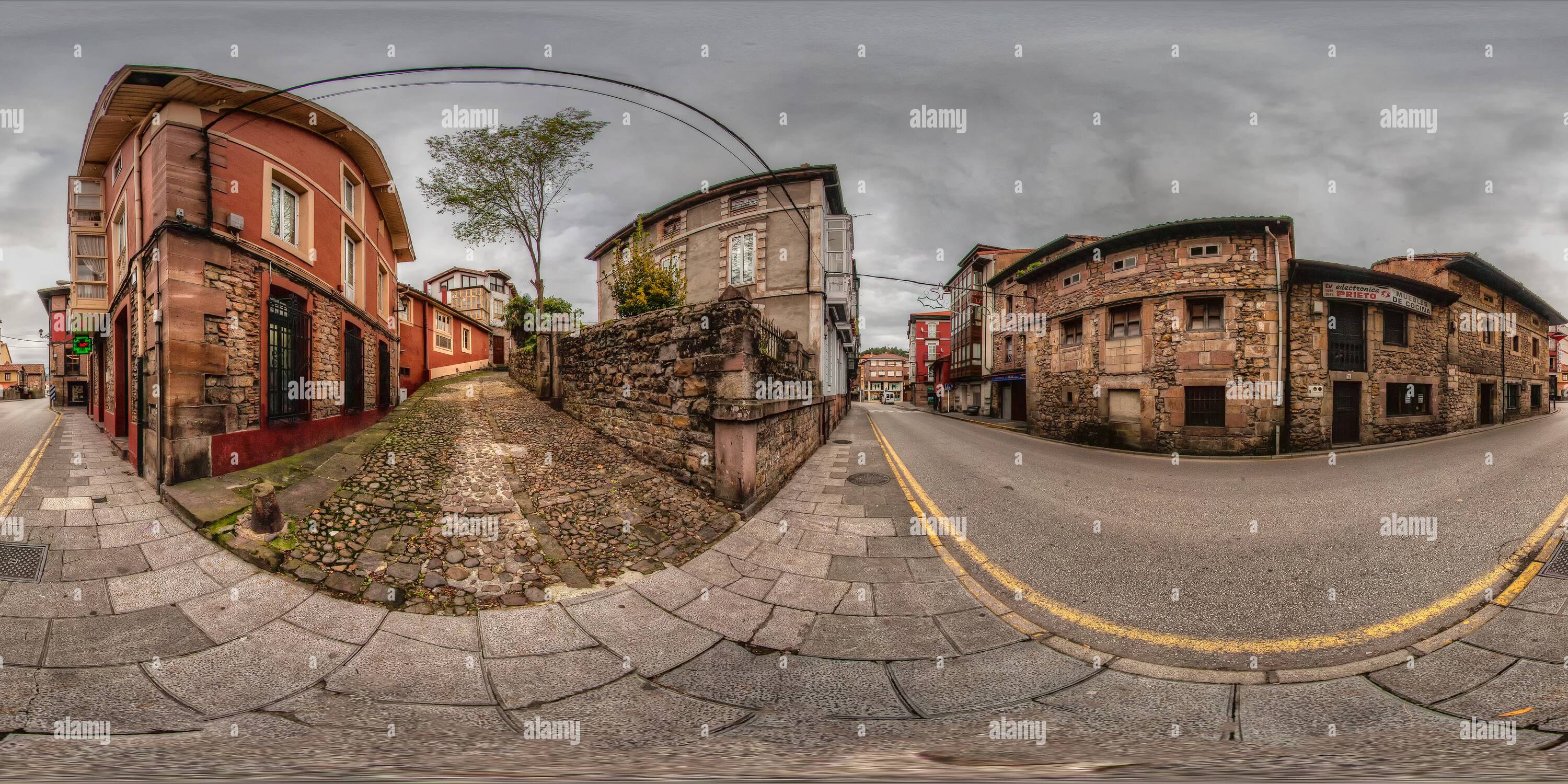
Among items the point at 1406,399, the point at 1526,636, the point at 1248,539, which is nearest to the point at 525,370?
the point at 1248,539

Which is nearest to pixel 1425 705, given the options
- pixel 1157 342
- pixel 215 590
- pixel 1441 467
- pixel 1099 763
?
pixel 1099 763

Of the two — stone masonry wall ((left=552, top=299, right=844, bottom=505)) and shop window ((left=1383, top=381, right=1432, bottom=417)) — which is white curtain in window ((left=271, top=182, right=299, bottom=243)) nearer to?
stone masonry wall ((left=552, top=299, right=844, bottom=505))

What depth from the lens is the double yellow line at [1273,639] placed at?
3238mm

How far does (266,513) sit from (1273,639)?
8.96m

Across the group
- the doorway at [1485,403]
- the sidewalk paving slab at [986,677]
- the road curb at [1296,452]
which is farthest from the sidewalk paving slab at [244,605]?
the doorway at [1485,403]

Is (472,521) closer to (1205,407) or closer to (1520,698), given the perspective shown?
(1520,698)

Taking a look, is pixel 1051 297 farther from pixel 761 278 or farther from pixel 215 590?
pixel 215 590

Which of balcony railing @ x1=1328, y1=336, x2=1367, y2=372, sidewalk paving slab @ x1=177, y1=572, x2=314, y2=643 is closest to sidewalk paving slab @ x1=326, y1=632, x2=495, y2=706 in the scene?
sidewalk paving slab @ x1=177, y1=572, x2=314, y2=643

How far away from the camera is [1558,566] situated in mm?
4348

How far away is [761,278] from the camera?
61.9ft

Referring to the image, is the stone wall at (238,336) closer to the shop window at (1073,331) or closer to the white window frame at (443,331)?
the white window frame at (443,331)

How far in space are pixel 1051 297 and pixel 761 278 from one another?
10.9 m

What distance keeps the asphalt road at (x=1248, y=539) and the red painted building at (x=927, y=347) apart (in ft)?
124

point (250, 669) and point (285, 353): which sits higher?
point (285, 353)
